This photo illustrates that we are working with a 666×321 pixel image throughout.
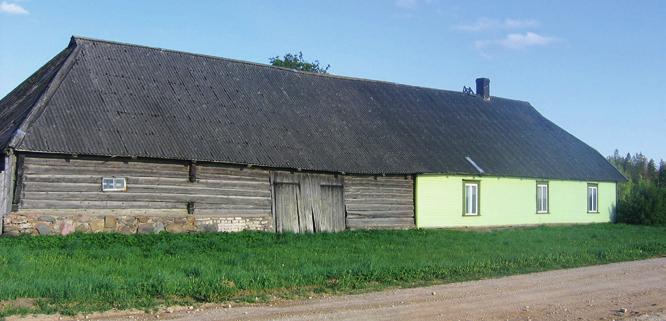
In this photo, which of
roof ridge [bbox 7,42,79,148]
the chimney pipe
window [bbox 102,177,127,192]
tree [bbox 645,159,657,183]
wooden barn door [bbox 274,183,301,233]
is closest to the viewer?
roof ridge [bbox 7,42,79,148]

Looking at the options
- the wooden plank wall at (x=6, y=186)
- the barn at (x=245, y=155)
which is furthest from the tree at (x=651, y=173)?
the wooden plank wall at (x=6, y=186)

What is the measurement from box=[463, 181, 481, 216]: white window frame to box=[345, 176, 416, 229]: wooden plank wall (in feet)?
9.45

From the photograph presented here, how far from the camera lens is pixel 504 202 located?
98.6ft

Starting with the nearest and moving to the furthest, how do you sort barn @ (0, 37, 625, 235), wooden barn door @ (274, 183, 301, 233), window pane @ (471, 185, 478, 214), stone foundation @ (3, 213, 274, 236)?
stone foundation @ (3, 213, 274, 236), barn @ (0, 37, 625, 235), wooden barn door @ (274, 183, 301, 233), window pane @ (471, 185, 478, 214)

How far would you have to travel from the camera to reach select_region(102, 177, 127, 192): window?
2011 cm

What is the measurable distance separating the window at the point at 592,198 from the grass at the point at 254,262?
9565 mm

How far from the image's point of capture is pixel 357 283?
13.3 meters

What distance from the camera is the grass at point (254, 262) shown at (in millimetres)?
11273

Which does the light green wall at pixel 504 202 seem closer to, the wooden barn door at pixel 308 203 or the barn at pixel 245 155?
the barn at pixel 245 155

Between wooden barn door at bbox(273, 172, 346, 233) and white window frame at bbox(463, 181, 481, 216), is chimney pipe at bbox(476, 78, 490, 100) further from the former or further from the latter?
wooden barn door at bbox(273, 172, 346, 233)

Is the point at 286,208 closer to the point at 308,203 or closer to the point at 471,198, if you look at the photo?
the point at 308,203

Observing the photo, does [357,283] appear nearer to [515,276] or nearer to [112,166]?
[515,276]

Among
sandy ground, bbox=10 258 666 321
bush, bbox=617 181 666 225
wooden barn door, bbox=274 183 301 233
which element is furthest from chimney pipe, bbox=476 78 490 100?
sandy ground, bbox=10 258 666 321

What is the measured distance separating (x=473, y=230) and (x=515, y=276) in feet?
41.1
